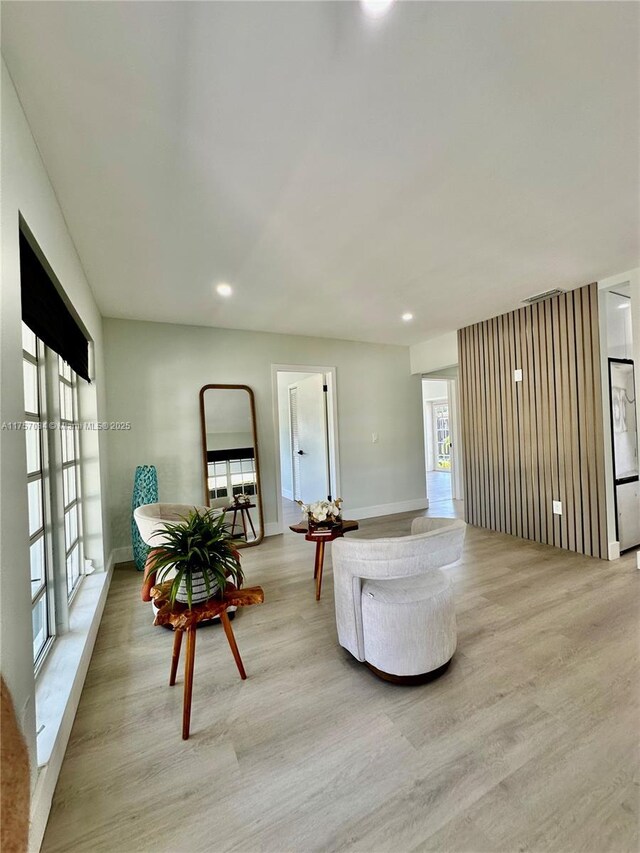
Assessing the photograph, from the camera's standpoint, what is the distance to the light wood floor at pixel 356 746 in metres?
1.15

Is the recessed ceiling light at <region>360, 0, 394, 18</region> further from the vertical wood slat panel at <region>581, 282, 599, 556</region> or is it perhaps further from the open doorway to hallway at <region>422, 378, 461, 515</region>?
the open doorway to hallway at <region>422, 378, 461, 515</region>

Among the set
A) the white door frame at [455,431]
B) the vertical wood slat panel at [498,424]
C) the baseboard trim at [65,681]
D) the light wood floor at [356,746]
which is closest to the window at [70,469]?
the baseboard trim at [65,681]

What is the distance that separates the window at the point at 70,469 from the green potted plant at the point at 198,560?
1123 millimetres

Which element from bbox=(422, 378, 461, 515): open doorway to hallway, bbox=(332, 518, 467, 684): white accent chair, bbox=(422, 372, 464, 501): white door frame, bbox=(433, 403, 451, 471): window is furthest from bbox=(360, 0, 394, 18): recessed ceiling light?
bbox=(433, 403, 451, 471): window

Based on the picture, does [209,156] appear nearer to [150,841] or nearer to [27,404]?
[27,404]

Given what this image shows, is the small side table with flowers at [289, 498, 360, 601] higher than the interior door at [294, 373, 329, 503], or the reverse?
the interior door at [294, 373, 329, 503]

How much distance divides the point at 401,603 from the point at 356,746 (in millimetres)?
598

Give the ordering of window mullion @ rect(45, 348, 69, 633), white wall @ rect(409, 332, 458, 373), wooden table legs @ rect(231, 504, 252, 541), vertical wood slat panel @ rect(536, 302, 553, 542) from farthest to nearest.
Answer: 1. white wall @ rect(409, 332, 458, 373)
2. wooden table legs @ rect(231, 504, 252, 541)
3. vertical wood slat panel @ rect(536, 302, 553, 542)
4. window mullion @ rect(45, 348, 69, 633)

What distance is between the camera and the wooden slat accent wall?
3.29 metres

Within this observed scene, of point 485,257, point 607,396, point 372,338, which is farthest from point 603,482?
point 372,338

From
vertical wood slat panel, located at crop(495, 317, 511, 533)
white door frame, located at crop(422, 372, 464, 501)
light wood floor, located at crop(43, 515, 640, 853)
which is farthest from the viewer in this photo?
white door frame, located at crop(422, 372, 464, 501)

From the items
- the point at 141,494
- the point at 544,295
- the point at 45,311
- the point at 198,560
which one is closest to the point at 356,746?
the point at 198,560

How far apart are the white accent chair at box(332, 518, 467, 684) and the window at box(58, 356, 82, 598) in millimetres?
1944

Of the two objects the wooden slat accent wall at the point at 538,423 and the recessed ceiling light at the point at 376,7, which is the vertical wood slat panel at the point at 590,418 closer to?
the wooden slat accent wall at the point at 538,423
